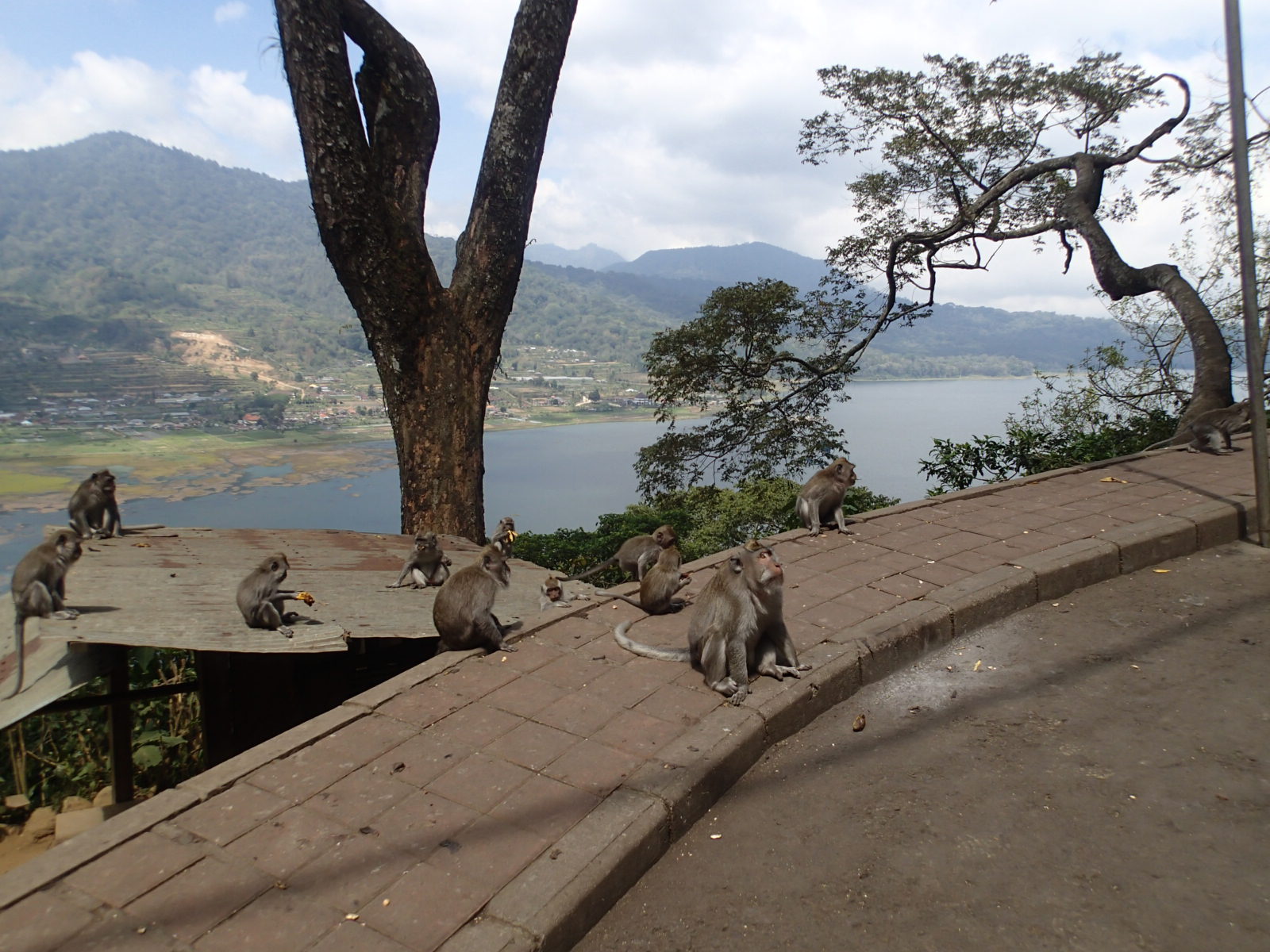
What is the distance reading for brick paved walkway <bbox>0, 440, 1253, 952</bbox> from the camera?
8.60ft

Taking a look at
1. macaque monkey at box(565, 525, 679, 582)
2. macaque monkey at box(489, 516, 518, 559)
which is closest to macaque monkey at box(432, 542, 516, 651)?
macaque monkey at box(565, 525, 679, 582)

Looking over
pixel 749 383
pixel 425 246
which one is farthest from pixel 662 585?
pixel 749 383

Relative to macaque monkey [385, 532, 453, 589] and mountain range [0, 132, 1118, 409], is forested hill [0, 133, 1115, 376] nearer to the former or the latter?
mountain range [0, 132, 1118, 409]

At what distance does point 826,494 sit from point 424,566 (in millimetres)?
3533

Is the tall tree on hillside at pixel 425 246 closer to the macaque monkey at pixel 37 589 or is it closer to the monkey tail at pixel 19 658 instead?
the macaque monkey at pixel 37 589

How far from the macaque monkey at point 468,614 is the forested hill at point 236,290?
18.6ft

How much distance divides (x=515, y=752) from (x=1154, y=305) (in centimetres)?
1572

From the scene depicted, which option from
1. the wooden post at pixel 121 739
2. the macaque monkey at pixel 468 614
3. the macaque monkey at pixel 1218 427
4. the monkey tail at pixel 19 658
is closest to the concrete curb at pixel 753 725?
the macaque monkey at pixel 468 614

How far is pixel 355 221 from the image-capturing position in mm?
8156

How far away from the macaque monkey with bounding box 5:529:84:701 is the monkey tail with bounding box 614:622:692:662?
322 cm

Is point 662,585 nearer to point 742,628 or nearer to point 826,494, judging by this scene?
point 742,628

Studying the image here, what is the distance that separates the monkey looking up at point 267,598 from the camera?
189 inches

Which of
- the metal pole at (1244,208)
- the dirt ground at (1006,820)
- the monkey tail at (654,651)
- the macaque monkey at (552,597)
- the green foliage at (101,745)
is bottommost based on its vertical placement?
the green foliage at (101,745)

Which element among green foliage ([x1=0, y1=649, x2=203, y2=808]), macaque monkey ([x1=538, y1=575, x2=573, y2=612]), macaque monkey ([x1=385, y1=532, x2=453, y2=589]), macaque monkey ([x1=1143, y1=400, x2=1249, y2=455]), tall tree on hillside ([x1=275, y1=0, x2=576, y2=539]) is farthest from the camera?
macaque monkey ([x1=1143, y1=400, x2=1249, y2=455])
